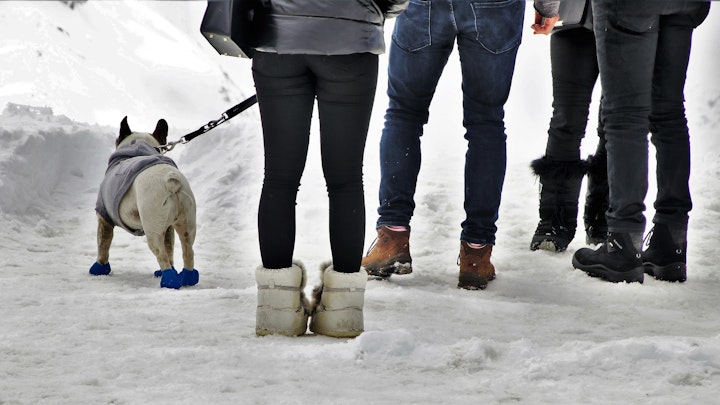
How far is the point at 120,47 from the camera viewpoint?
1053 centimetres

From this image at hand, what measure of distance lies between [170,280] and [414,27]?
1.75 metres

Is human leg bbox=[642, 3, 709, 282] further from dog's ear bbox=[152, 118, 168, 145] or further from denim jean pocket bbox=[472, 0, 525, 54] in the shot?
dog's ear bbox=[152, 118, 168, 145]

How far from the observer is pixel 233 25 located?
2.72 m

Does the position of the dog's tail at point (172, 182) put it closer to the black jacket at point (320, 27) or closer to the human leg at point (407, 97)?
the human leg at point (407, 97)

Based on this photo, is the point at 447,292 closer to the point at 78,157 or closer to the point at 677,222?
the point at 677,222

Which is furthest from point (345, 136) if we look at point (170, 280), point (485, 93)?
point (170, 280)

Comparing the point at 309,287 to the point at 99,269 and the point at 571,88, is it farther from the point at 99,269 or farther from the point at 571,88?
the point at 571,88

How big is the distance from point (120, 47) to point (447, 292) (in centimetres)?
782

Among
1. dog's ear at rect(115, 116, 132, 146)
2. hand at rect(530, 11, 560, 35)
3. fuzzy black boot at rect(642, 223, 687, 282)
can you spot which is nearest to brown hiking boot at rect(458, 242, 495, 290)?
fuzzy black boot at rect(642, 223, 687, 282)

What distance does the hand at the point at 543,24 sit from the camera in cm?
430

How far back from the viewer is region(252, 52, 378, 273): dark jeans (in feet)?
9.31

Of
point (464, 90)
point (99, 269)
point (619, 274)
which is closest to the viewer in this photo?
point (464, 90)

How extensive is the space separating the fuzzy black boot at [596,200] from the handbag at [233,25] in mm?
2601

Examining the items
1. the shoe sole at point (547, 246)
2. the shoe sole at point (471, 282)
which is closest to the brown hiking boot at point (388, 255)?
the shoe sole at point (471, 282)
